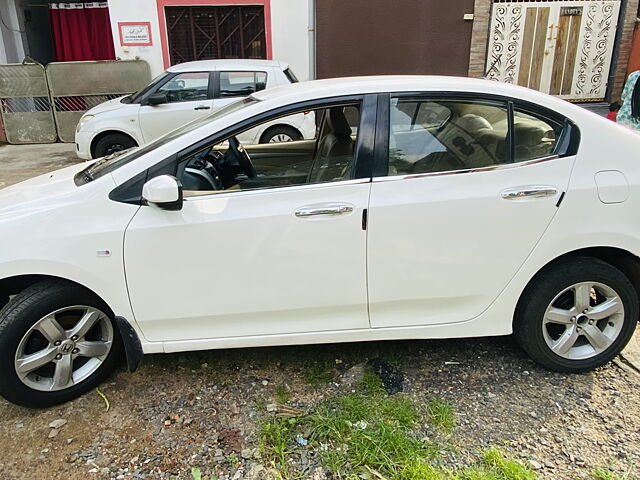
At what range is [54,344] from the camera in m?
2.74

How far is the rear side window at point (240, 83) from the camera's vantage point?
25.6 ft

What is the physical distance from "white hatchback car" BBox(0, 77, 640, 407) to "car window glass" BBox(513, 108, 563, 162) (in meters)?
0.01

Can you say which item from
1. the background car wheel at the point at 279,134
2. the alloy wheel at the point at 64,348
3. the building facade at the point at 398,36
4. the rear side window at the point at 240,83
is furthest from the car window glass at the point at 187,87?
the alloy wheel at the point at 64,348

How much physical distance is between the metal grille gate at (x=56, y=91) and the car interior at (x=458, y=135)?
895cm

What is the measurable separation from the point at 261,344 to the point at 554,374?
1.73m

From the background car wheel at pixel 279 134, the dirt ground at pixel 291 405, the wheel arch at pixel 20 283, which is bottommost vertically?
the dirt ground at pixel 291 405

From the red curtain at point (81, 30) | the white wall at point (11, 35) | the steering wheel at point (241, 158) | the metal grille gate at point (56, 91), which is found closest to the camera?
the steering wheel at point (241, 158)

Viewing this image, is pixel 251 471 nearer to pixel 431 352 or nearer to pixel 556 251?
pixel 431 352

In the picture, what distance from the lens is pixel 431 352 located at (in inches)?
130

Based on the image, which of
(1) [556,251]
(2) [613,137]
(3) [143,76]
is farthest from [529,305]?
(3) [143,76]

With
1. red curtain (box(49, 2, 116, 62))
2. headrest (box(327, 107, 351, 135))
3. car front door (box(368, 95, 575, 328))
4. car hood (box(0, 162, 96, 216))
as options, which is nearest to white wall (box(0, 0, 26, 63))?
red curtain (box(49, 2, 116, 62))

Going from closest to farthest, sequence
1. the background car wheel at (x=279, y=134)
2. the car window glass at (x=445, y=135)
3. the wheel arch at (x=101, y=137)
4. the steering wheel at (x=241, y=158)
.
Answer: the car window glass at (x=445, y=135) < the steering wheel at (x=241, y=158) < the background car wheel at (x=279, y=134) < the wheel arch at (x=101, y=137)

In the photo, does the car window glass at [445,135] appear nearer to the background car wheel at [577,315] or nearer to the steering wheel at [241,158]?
the background car wheel at [577,315]

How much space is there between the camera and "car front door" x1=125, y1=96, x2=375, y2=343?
8.58 feet
